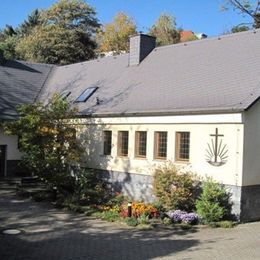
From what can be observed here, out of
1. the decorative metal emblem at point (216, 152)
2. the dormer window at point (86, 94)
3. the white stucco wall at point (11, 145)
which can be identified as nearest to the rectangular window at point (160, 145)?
the decorative metal emblem at point (216, 152)

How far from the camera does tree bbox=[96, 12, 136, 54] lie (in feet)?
194

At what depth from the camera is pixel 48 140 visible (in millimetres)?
23438

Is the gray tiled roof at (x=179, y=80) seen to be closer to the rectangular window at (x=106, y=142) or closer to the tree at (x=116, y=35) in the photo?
the rectangular window at (x=106, y=142)

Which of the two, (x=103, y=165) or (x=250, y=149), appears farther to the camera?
(x=103, y=165)

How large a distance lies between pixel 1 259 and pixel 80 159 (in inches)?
510

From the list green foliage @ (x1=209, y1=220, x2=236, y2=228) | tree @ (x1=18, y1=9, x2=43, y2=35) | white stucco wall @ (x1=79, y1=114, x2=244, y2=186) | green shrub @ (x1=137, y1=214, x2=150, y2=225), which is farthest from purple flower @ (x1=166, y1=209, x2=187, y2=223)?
tree @ (x1=18, y1=9, x2=43, y2=35)

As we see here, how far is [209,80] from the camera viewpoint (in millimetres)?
21750

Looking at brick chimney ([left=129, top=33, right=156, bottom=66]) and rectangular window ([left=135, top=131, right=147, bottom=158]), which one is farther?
brick chimney ([left=129, top=33, right=156, bottom=66])

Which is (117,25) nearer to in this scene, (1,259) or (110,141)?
(110,141)

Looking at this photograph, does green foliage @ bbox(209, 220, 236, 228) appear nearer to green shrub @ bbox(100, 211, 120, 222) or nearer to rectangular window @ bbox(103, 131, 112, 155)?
green shrub @ bbox(100, 211, 120, 222)

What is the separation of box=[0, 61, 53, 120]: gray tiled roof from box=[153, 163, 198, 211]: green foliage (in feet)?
42.7

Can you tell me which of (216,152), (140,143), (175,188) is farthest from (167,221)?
(140,143)

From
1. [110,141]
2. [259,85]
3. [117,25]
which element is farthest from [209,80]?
[117,25]

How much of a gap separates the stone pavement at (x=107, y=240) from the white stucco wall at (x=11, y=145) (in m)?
10.3
